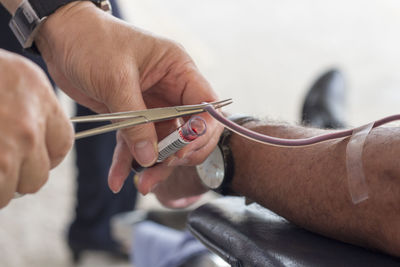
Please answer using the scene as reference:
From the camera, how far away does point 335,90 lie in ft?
5.49

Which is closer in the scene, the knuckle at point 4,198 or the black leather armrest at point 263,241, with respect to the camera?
the knuckle at point 4,198

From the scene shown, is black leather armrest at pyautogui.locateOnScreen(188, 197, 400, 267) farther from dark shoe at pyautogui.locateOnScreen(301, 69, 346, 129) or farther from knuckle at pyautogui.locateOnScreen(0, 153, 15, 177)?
dark shoe at pyautogui.locateOnScreen(301, 69, 346, 129)

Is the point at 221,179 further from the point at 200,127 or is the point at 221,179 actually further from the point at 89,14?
the point at 89,14

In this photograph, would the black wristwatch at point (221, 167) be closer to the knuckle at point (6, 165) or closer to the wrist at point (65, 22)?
the wrist at point (65, 22)

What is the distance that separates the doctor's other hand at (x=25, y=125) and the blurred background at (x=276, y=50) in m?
1.38

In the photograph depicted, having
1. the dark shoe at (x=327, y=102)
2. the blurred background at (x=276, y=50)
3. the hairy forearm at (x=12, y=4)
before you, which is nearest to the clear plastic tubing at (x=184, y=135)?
the hairy forearm at (x=12, y=4)

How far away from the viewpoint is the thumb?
2.04 ft

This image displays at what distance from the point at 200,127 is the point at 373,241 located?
26 centimetres

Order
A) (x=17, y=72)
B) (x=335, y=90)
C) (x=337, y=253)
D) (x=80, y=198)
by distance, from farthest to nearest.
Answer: (x=335, y=90), (x=80, y=198), (x=337, y=253), (x=17, y=72)

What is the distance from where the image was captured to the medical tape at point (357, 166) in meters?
0.55

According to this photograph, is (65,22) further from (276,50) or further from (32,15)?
(276,50)

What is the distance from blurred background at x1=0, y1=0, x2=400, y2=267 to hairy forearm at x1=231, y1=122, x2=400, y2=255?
3.90 ft

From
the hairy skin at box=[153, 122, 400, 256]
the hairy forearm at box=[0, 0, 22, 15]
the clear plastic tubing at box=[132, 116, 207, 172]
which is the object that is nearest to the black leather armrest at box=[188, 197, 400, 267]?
the hairy skin at box=[153, 122, 400, 256]

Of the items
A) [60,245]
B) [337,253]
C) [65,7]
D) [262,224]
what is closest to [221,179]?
[262,224]
